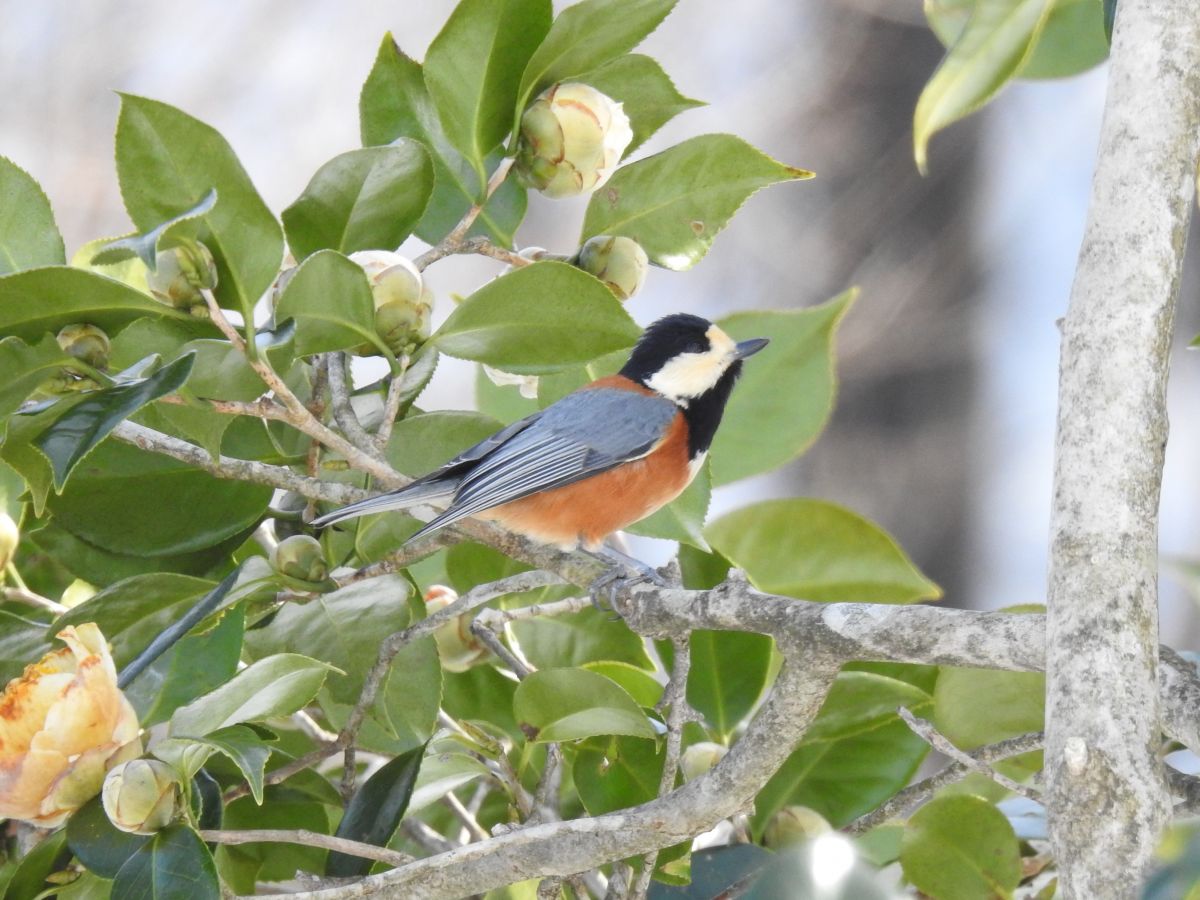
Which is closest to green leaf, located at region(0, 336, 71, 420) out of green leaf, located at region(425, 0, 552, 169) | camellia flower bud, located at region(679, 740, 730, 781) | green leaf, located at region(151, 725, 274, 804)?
green leaf, located at region(151, 725, 274, 804)

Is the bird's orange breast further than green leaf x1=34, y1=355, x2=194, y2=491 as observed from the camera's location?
Yes

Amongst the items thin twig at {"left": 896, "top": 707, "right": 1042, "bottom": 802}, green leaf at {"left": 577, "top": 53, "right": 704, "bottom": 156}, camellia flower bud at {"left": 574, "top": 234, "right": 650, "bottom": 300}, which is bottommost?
thin twig at {"left": 896, "top": 707, "right": 1042, "bottom": 802}

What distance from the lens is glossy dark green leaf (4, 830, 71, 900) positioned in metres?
1.11

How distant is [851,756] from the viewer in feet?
4.31

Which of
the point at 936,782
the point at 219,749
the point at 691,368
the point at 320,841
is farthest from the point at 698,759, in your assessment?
the point at 691,368

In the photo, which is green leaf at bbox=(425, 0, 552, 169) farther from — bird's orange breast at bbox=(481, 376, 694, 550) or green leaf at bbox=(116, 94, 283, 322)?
bird's orange breast at bbox=(481, 376, 694, 550)

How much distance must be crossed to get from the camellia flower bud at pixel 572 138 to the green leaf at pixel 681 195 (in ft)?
0.14

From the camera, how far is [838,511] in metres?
1.48

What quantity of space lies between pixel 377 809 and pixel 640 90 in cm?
80

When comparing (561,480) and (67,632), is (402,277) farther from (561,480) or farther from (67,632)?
(561,480)

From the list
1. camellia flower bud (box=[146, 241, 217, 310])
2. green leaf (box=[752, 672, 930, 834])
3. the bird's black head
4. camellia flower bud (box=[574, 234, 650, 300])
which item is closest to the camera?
camellia flower bud (box=[146, 241, 217, 310])

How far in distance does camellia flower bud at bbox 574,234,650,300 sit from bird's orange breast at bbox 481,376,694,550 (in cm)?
53

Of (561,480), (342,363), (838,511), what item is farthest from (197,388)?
(561,480)

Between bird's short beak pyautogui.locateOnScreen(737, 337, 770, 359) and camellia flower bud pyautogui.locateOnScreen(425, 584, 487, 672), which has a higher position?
bird's short beak pyautogui.locateOnScreen(737, 337, 770, 359)
